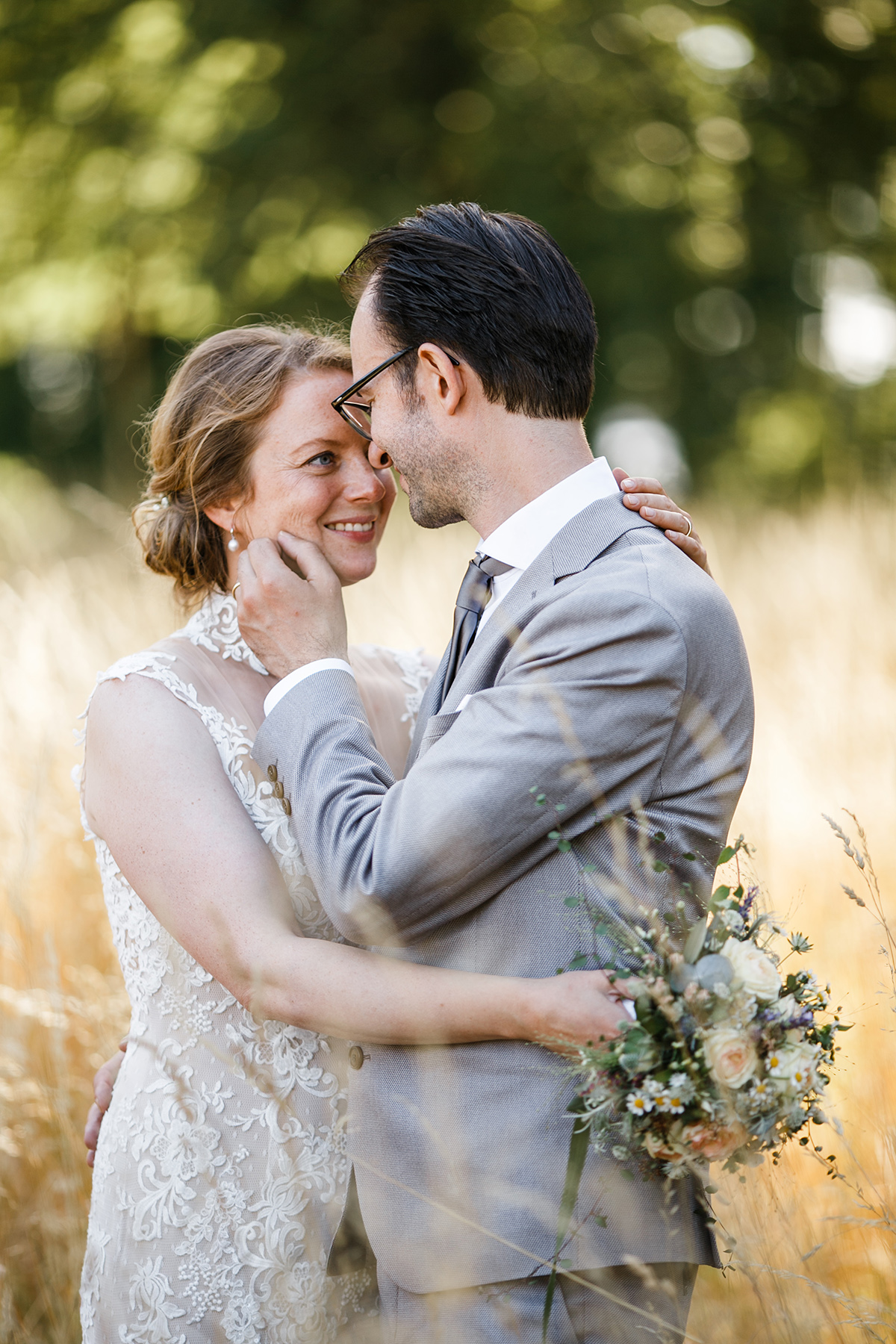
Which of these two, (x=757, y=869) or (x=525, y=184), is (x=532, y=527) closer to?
(x=757, y=869)

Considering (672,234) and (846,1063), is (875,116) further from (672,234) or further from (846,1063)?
(846,1063)

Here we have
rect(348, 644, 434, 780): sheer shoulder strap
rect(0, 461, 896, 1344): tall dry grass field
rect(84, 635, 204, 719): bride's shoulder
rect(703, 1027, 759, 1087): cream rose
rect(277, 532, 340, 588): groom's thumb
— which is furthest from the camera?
rect(348, 644, 434, 780): sheer shoulder strap

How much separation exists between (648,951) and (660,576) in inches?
24.3

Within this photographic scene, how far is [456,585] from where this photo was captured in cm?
583

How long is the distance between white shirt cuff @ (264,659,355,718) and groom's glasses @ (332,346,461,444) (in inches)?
21.5

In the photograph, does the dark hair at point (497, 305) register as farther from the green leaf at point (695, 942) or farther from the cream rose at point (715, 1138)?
the cream rose at point (715, 1138)

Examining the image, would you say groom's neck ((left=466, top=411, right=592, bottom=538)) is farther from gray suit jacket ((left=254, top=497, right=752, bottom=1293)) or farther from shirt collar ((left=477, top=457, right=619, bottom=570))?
gray suit jacket ((left=254, top=497, right=752, bottom=1293))

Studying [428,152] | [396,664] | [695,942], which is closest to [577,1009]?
[695,942]

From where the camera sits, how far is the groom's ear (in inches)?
83.6

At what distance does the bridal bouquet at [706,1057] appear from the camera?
5.15 feet

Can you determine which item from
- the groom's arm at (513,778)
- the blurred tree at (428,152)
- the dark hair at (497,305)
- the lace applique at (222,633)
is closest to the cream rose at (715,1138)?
the groom's arm at (513,778)

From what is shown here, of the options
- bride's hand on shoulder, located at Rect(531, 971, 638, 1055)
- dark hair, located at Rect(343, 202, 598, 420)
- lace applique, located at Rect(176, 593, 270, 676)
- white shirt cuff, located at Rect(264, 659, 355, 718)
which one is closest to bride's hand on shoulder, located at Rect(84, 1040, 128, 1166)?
lace applique, located at Rect(176, 593, 270, 676)

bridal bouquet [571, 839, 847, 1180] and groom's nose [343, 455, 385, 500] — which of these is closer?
bridal bouquet [571, 839, 847, 1180]

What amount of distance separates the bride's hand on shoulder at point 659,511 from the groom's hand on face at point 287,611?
0.65 metres
